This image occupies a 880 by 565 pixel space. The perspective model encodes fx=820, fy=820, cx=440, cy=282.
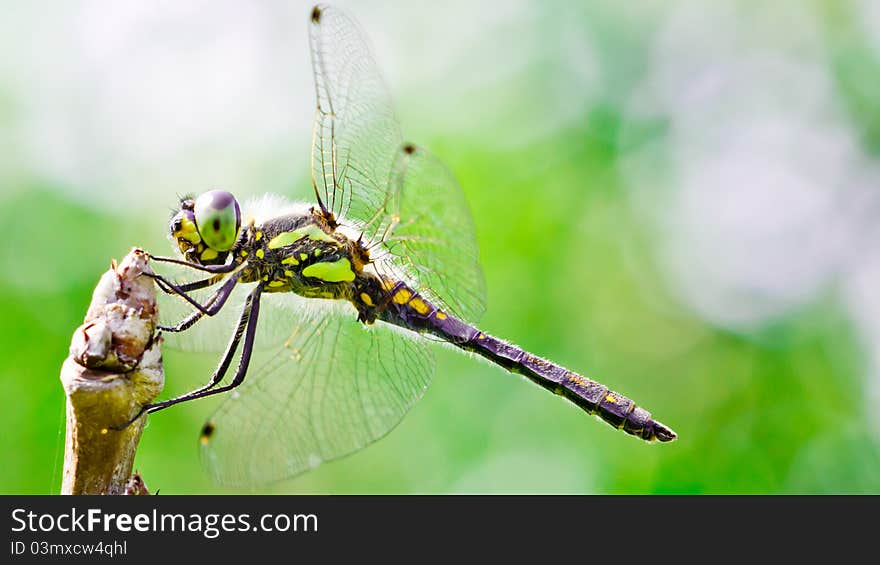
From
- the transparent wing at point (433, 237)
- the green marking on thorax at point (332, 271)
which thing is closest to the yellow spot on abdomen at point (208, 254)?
the green marking on thorax at point (332, 271)

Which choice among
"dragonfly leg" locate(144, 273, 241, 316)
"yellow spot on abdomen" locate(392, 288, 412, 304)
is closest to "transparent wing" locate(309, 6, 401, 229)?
"yellow spot on abdomen" locate(392, 288, 412, 304)

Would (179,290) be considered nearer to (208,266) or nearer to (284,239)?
(208,266)

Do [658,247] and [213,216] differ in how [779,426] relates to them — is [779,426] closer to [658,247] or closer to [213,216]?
[658,247]

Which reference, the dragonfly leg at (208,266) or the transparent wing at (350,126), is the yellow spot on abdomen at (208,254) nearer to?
the dragonfly leg at (208,266)

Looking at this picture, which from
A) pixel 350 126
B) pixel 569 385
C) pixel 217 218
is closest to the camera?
pixel 217 218

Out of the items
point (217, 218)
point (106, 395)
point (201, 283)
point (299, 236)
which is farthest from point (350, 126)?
point (106, 395)

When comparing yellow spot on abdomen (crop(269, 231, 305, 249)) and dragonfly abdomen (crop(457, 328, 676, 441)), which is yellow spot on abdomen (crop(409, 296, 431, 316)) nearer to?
dragonfly abdomen (crop(457, 328, 676, 441))

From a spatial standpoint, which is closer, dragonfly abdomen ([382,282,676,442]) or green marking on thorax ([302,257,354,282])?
green marking on thorax ([302,257,354,282])
